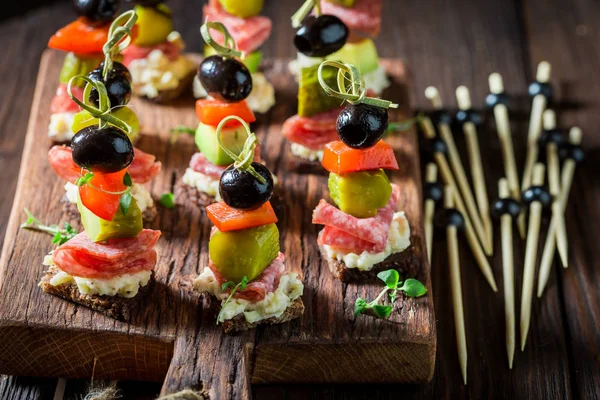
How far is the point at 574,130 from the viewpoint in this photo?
5.93m

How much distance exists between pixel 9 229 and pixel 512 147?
2.91m

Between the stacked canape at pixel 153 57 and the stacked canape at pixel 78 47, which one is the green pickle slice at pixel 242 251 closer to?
the stacked canape at pixel 78 47

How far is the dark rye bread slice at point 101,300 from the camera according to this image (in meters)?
4.36

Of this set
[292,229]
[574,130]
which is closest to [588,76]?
[574,130]

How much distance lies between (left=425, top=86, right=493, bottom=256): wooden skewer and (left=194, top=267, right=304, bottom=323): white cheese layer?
4.43 feet

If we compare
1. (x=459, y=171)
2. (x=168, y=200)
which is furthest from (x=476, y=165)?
(x=168, y=200)

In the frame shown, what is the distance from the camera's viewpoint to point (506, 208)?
17.8ft

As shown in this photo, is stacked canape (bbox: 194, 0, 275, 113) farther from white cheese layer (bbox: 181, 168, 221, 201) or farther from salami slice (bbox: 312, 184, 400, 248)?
salami slice (bbox: 312, 184, 400, 248)

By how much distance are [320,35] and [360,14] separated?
610 mm

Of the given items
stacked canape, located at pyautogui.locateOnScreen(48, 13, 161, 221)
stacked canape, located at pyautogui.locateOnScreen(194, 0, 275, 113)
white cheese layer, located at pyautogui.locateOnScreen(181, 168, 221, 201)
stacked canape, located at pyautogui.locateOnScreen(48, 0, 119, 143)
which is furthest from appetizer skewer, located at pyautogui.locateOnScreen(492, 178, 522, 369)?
A: stacked canape, located at pyautogui.locateOnScreen(48, 0, 119, 143)

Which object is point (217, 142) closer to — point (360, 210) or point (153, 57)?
point (360, 210)

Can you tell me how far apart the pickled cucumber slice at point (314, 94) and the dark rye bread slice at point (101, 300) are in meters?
1.35

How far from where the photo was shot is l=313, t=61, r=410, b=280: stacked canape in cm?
445

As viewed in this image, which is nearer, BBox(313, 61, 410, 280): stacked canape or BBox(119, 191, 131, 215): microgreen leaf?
BBox(119, 191, 131, 215): microgreen leaf
